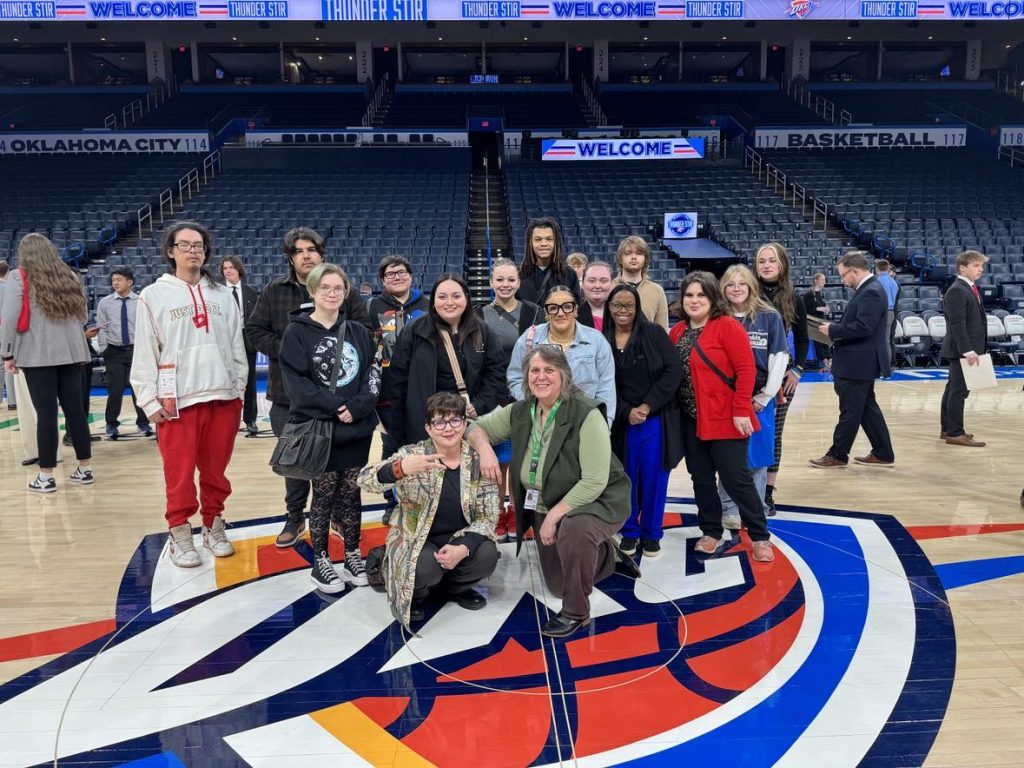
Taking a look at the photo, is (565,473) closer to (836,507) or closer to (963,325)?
(836,507)

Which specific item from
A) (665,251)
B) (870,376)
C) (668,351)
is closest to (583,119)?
(665,251)

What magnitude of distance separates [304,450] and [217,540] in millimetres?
1019

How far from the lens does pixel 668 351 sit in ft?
10.3

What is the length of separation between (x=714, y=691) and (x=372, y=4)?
16.5 m

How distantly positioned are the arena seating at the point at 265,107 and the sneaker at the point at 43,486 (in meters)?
14.9

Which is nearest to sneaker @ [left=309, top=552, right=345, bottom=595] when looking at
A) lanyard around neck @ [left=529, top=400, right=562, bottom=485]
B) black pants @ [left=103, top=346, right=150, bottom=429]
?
lanyard around neck @ [left=529, top=400, right=562, bottom=485]

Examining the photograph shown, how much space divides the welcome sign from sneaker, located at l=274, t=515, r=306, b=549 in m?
14.0

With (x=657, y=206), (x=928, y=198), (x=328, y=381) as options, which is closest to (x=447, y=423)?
(x=328, y=381)

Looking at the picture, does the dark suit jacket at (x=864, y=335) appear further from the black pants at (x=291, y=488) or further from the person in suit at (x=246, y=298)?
the person in suit at (x=246, y=298)

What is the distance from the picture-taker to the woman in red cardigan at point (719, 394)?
10.2 ft

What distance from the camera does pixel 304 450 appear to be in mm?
2836

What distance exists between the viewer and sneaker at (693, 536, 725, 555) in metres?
3.40

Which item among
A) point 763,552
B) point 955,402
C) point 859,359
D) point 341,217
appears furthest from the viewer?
point 341,217

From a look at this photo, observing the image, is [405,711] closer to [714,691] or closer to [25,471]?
[714,691]
